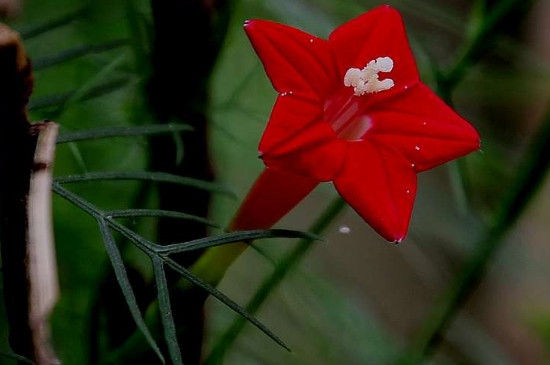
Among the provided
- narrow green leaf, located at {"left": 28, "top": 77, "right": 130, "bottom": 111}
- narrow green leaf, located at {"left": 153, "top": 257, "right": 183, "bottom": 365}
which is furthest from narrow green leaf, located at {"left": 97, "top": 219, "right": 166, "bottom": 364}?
narrow green leaf, located at {"left": 28, "top": 77, "right": 130, "bottom": 111}

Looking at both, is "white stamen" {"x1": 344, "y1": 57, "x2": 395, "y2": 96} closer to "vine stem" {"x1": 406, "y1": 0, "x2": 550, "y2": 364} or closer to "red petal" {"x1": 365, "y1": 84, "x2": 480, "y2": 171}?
"red petal" {"x1": 365, "y1": 84, "x2": 480, "y2": 171}

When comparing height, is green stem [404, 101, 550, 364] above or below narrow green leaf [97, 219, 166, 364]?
below

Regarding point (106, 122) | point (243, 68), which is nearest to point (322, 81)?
point (106, 122)

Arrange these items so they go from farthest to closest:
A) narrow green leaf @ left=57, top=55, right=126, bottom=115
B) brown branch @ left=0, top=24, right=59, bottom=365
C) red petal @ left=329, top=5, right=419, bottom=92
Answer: narrow green leaf @ left=57, top=55, right=126, bottom=115 < red petal @ left=329, top=5, right=419, bottom=92 < brown branch @ left=0, top=24, right=59, bottom=365

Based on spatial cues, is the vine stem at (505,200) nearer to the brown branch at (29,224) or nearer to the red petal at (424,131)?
the red petal at (424,131)

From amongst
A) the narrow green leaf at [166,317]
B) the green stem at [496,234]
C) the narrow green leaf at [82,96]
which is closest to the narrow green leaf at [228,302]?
the narrow green leaf at [166,317]

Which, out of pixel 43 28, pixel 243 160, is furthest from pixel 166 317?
pixel 243 160
